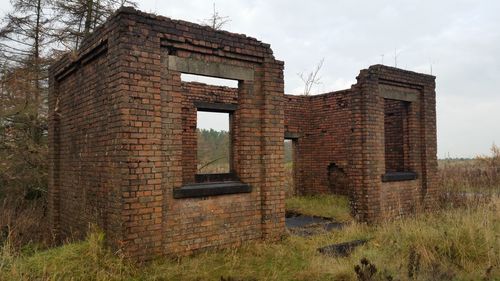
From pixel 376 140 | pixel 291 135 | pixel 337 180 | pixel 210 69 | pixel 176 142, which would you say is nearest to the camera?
pixel 176 142

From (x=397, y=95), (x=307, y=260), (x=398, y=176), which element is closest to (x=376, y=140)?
(x=398, y=176)

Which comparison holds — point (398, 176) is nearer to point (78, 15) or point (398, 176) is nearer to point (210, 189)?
point (210, 189)

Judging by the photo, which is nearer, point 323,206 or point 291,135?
point 323,206

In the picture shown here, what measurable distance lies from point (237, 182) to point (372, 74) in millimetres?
4379

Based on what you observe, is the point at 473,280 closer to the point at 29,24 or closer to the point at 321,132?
the point at 321,132

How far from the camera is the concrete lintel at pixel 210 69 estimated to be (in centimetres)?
581

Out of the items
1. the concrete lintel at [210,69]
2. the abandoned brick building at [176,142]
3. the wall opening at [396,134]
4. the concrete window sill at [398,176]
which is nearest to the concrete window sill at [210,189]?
the abandoned brick building at [176,142]

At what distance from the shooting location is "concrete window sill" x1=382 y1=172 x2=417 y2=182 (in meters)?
8.97

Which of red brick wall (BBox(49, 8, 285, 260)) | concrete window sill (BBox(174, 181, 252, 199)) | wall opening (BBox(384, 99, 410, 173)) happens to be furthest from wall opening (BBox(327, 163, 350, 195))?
concrete window sill (BBox(174, 181, 252, 199))

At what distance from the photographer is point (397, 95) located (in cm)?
945

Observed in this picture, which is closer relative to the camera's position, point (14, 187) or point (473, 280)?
point (473, 280)

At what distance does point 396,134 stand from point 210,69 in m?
6.92

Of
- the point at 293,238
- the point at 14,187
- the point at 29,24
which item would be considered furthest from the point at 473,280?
the point at 29,24

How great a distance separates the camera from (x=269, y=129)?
22.2ft
